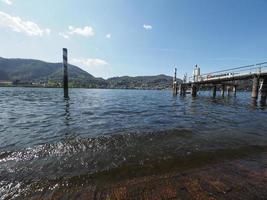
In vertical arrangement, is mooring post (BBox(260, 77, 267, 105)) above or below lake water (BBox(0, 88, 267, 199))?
above

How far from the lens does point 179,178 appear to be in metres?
3.85

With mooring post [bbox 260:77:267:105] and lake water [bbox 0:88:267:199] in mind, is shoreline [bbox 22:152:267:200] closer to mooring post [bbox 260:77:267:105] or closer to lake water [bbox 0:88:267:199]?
lake water [bbox 0:88:267:199]

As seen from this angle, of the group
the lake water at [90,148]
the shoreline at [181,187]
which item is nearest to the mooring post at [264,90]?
the lake water at [90,148]

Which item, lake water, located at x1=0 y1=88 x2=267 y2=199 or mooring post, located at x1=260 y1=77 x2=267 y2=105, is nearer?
lake water, located at x1=0 y1=88 x2=267 y2=199

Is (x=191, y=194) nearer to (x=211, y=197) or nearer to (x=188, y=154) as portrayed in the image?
(x=211, y=197)

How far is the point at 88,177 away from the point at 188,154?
2982mm

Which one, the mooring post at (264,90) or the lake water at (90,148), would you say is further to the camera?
the mooring post at (264,90)

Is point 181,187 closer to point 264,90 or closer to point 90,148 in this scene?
point 90,148

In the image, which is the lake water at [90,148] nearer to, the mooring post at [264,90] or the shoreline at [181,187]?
the shoreline at [181,187]

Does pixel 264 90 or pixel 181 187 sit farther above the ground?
pixel 264 90

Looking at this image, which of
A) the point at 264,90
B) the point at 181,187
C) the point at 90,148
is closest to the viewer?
the point at 181,187

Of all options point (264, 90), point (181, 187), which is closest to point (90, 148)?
point (181, 187)

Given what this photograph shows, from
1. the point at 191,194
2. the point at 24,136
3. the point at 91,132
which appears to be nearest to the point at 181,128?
the point at 91,132

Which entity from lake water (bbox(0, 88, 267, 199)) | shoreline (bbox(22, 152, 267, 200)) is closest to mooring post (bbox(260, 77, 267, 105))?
lake water (bbox(0, 88, 267, 199))
